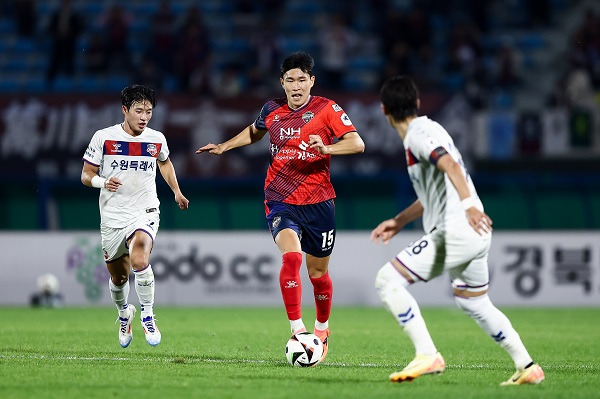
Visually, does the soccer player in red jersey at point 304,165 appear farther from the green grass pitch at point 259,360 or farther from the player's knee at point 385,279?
the player's knee at point 385,279

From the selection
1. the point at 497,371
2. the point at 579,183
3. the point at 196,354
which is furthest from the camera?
the point at 579,183

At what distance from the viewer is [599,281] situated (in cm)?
1822

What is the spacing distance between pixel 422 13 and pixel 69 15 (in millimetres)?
6991

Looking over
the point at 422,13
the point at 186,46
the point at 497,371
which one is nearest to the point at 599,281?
the point at 422,13

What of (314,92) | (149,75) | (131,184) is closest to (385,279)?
(131,184)

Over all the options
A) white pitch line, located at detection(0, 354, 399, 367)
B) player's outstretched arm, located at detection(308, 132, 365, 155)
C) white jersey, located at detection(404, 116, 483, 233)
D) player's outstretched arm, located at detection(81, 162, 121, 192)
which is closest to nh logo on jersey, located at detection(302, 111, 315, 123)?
player's outstretched arm, located at detection(308, 132, 365, 155)

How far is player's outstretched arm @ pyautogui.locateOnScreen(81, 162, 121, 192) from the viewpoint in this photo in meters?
9.14

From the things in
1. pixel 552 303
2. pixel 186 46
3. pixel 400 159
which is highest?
pixel 186 46

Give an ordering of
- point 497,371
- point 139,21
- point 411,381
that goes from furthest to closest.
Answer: point 139,21 < point 497,371 < point 411,381

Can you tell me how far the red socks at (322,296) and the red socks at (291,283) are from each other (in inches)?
25.7

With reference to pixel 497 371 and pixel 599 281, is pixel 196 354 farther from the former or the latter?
Answer: pixel 599 281

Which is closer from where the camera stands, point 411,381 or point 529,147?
point 411,381

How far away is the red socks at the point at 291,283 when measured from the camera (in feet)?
28.4

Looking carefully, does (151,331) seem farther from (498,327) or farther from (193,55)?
(193,55)
